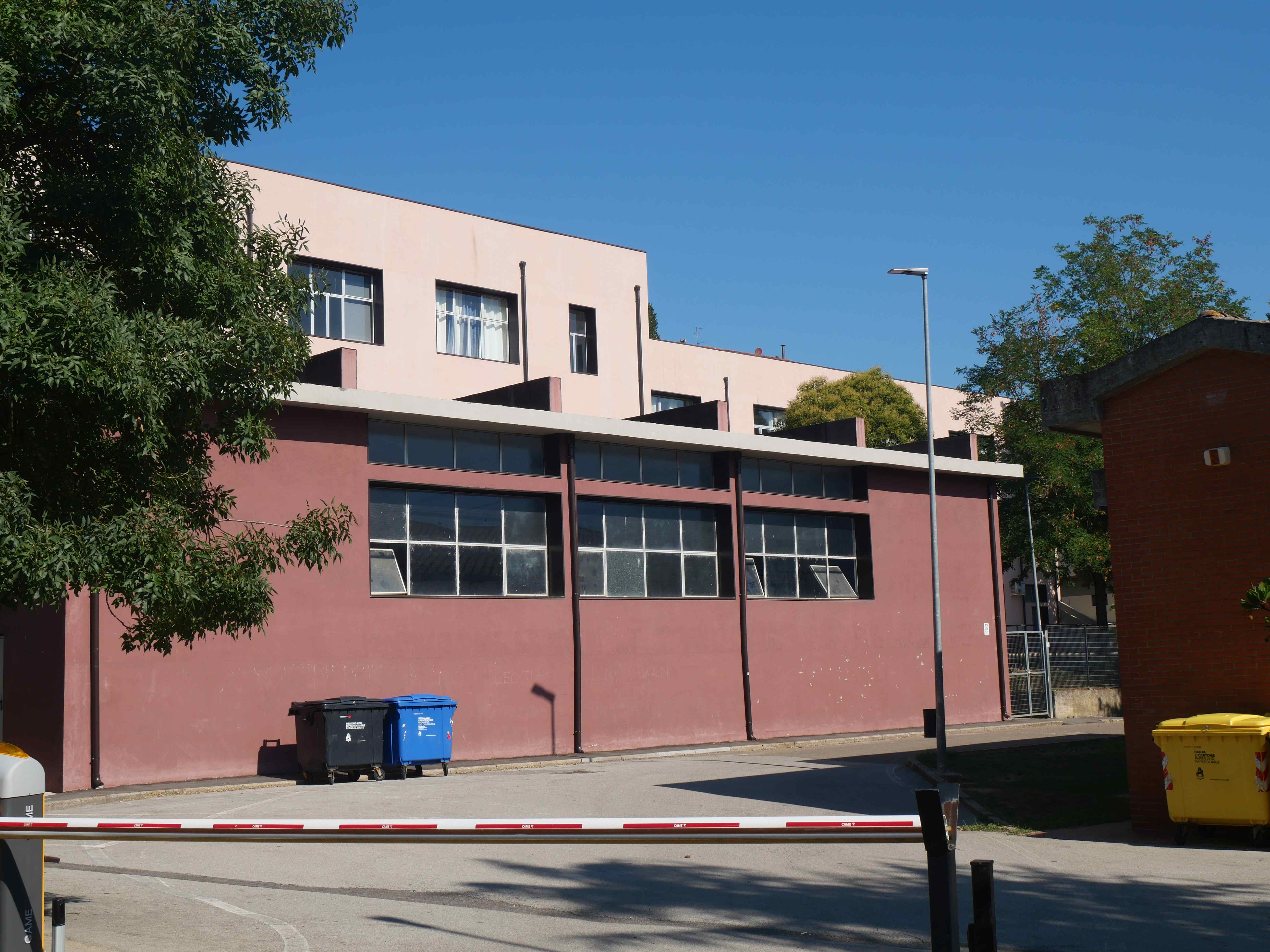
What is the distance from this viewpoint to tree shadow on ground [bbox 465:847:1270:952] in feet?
25.0

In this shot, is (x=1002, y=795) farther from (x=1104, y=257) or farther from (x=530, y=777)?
(x=1104, y=257)

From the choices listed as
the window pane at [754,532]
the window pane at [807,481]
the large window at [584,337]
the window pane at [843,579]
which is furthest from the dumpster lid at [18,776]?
the large window at [584,337]

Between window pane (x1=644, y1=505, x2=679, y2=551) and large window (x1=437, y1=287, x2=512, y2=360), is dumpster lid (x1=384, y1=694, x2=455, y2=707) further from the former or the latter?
large window (x1=437, y1=287, x2=512, y2=360)

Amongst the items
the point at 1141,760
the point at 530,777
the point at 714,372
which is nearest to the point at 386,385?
the point at 530,777

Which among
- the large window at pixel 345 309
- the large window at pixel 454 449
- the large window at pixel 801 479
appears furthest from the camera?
the large window at pixel 345 309

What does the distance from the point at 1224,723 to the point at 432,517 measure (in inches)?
597

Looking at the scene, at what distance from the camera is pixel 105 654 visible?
62.4ft

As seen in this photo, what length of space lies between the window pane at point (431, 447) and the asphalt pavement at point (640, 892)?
9.28 metres

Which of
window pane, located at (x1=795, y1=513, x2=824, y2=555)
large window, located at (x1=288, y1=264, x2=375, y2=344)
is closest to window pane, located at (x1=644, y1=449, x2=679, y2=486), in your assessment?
window pane, located at (x1=795, y1=513, x2=824, y2=555)

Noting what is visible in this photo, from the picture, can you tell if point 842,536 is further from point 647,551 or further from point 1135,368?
point 1135,368

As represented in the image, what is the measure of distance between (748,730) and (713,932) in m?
19.8

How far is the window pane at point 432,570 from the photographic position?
23.0m

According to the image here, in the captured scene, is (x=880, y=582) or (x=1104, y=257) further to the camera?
(x=1104, y=257)

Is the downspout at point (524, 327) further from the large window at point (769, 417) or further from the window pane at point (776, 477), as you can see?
the large window at point (769, 417)
